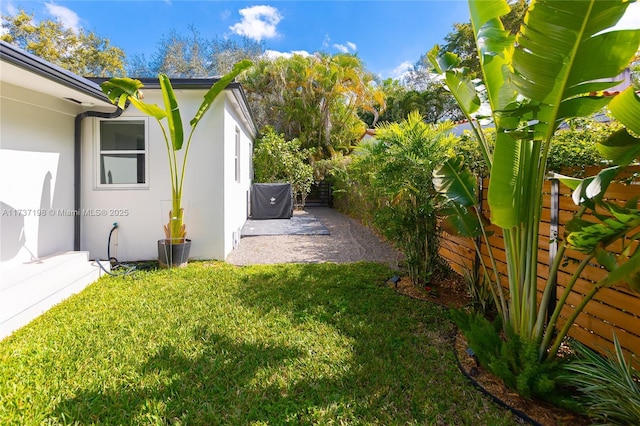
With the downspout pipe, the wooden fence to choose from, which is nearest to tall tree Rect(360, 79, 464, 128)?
the downspout pipe

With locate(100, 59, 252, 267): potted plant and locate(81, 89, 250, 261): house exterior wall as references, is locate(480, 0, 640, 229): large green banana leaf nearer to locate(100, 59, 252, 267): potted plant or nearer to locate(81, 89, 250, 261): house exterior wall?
locate(100, 59, 252, 267): potted plant

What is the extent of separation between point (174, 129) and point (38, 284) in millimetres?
3086

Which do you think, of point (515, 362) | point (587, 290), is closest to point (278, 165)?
point (587, 290)

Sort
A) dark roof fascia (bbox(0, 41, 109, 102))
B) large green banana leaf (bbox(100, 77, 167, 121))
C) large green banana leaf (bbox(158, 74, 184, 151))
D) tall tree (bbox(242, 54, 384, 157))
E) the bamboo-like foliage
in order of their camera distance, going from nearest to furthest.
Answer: the bamboo-like foliage, dark roof fascia (bbox(0, 41, 109, 102)), large green banana leaf (bbox(100, 77, 167, 121)), large green banana leaf (bbox(158, 74, 184, 151)), tall tree (bbox(242, 54, 384, 157))

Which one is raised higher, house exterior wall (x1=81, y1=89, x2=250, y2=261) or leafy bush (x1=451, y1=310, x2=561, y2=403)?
house exterior wall (x1=81, y1=89, x2=250, y2=261)

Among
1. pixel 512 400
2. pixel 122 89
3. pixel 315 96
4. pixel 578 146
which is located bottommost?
pixel 512 400

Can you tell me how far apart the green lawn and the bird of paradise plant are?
65.1 inches

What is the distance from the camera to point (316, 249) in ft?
25.8

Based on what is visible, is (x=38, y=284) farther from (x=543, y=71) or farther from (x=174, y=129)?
(x=543, y=71)

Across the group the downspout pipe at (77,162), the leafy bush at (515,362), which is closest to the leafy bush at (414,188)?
the leafy bush at (515,362)

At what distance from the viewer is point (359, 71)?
18.4 meters

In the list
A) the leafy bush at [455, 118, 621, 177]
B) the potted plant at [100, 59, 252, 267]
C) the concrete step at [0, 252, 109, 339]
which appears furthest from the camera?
the potted plant at [100, 59, 252, 267]

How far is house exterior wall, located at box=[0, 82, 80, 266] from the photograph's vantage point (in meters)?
4.58

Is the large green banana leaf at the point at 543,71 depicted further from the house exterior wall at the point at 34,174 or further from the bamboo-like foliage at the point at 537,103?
the house exterior wall at the point at 34,174
